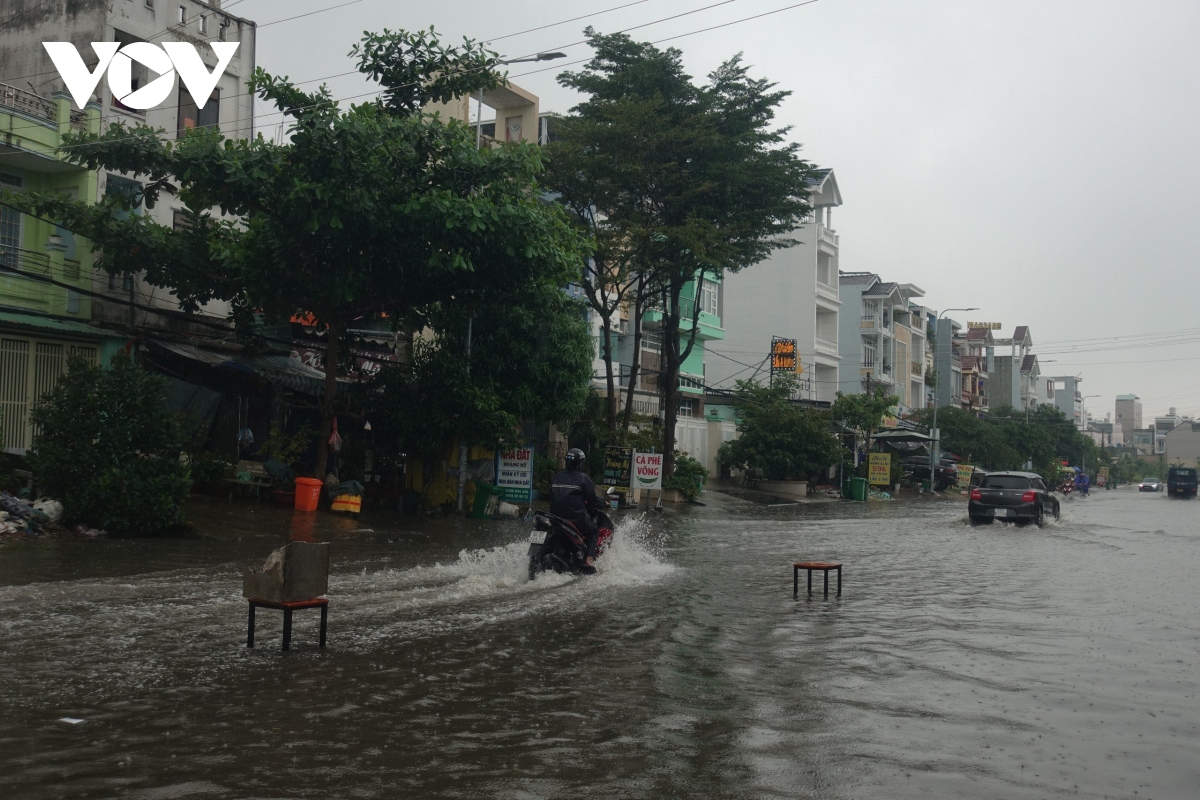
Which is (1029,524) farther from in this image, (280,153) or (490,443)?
(280,153)

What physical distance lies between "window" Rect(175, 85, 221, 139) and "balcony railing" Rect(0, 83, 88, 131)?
3.86 m

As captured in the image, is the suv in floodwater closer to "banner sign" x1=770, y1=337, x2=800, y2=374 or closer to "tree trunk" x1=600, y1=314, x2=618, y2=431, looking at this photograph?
"banner sign" x1=770, y1=337, x2=800, y2=374

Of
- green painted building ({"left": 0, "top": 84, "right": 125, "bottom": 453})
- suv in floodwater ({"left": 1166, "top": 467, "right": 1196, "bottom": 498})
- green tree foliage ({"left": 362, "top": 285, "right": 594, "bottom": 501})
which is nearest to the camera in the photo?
green painted building ({"left": 0, "top": 84, "right": 125, "bottom": 453})

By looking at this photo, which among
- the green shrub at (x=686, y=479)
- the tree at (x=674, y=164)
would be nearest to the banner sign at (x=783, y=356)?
the green shrub at (x=686, y=479)

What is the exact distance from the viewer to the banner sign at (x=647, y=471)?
96.8 ft

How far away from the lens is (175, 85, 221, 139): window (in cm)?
2698

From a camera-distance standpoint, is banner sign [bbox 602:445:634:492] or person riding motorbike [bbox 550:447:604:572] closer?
person riding motorbike [bbox 550:447:604:572]

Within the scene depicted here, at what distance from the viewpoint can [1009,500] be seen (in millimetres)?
27609

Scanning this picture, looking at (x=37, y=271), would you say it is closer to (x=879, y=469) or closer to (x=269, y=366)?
(x=269, y=366)

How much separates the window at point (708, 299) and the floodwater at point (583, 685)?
34.8 meters

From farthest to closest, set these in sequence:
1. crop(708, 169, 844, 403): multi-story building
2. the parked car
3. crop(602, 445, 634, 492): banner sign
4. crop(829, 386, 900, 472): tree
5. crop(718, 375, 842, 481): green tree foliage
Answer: crop(708, 169, 844, 403): multi-story building
crop(829, 386, 900, 472): tree
crop(718, 375, 842, 481): green tree foliage
crop(602, 445, 634, 492): banner sign
the parked car

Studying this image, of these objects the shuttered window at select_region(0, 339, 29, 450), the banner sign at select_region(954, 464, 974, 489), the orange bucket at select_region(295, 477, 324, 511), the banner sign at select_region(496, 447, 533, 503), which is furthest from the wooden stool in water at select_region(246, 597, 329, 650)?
the banner sign at select_region(954, 464, 974, 489)

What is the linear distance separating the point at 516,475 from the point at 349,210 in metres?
8.30

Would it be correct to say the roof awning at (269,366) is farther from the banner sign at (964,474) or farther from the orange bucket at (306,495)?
the banner sign at (964,474)
